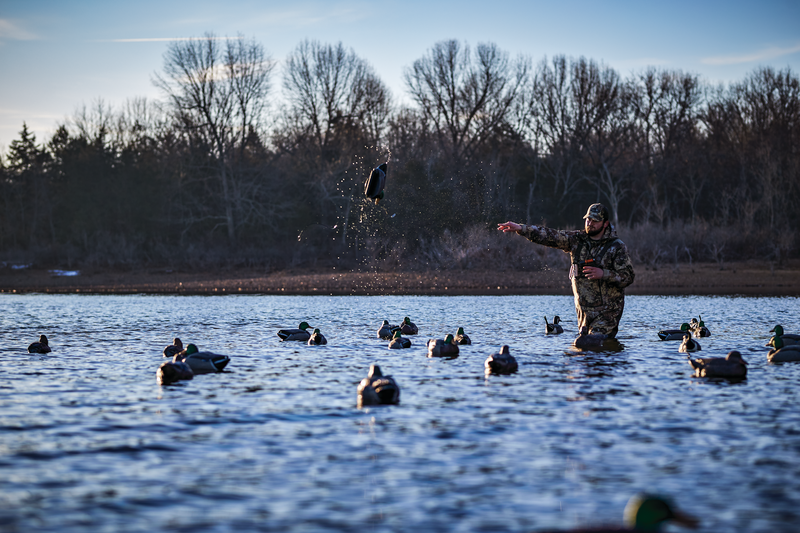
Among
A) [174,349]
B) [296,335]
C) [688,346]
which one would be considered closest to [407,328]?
[296,335]

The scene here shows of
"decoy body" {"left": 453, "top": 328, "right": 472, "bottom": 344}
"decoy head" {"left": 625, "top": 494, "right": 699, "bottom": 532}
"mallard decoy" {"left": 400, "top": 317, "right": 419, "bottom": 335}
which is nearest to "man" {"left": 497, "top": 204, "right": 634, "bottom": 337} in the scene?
"decoy body" {"left": 453, "top": 328, "right": 472, "bottom": 344}

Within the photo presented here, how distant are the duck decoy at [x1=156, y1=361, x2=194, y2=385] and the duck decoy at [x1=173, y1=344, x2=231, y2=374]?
20.3 inches

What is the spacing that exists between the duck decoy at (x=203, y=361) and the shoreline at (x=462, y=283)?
22.4 m

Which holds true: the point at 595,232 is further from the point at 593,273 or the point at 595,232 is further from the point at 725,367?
the point at 725,367

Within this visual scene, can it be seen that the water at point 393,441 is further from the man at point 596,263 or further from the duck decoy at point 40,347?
Result: the man at point 596,263

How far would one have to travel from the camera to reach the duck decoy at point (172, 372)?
40.7 ft

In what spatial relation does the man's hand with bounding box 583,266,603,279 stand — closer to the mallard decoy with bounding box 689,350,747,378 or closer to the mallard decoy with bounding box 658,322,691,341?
the mallard decoy with bounding box 689,350,747,378

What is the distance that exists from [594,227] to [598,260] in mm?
638

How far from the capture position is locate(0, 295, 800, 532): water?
6352 mm

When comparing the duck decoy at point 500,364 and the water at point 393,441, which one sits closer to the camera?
the water at point 393,441

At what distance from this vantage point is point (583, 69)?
223 feet

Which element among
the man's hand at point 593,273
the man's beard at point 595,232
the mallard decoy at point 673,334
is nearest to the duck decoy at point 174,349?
the man's hand at point 593,273

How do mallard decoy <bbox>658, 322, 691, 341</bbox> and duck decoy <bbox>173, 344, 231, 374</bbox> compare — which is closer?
duck decoy <bbox>173, 344, 231, 374</bbox>

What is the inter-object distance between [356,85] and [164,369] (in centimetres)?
5312
